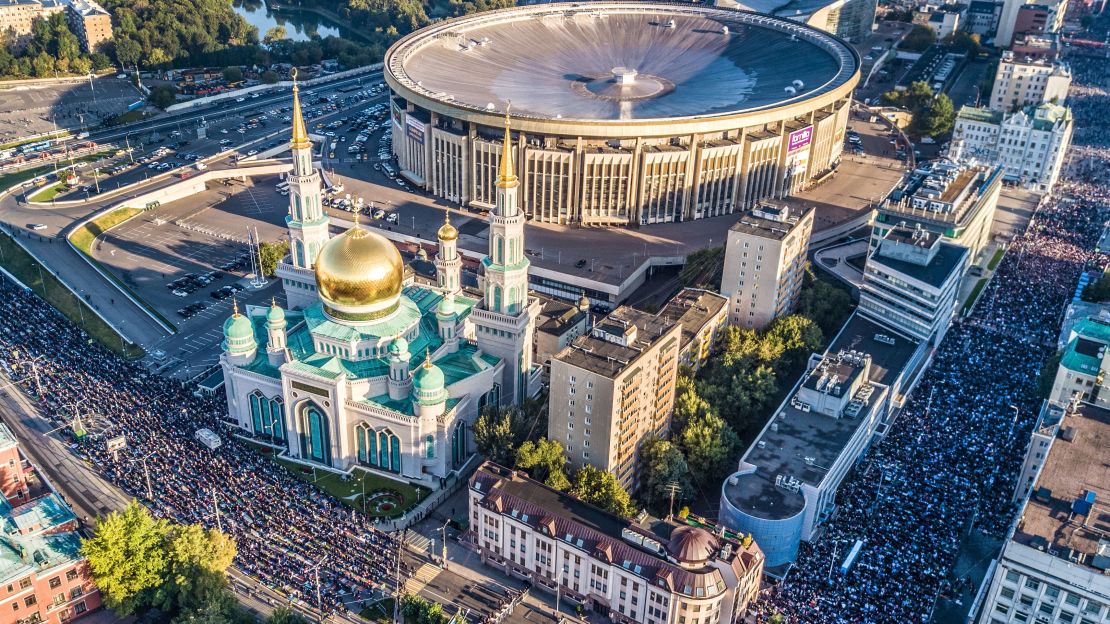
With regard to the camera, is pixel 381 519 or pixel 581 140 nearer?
pixel 381 519

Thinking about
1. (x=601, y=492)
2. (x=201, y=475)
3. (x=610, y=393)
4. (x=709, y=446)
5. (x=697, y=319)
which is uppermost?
(x=610, y=393)

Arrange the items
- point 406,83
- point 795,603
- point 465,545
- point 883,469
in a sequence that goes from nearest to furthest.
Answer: point 795,603
point 465,545
point 883,469
point 406,83

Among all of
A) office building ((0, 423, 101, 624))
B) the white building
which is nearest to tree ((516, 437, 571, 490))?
office building ((0, 423, 101, 624))

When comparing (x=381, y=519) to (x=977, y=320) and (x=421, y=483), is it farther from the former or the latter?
(x=977, y=320)

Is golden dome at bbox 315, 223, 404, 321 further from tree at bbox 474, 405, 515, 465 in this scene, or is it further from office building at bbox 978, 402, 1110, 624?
office building at bbox 978, 402, 1110, 624

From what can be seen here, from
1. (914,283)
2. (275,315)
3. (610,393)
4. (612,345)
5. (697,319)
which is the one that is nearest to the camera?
(610,393)

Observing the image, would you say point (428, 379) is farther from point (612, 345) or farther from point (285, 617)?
point (285, 617)

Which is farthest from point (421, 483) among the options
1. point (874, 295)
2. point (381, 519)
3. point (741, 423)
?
point (874, 295)

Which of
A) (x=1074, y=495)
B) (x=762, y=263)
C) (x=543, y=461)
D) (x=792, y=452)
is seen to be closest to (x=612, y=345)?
(x=543, y=461)
